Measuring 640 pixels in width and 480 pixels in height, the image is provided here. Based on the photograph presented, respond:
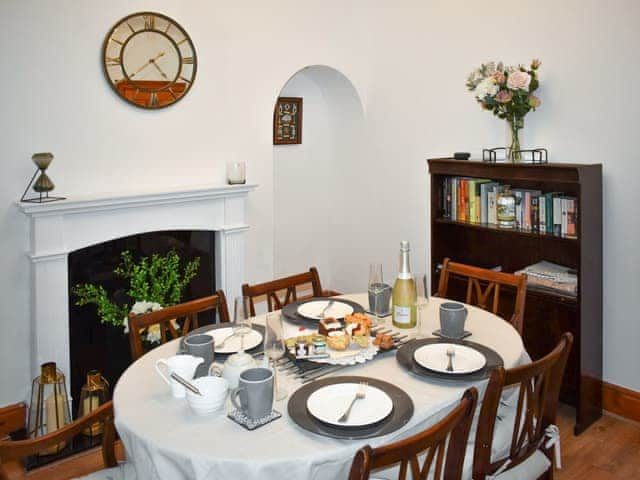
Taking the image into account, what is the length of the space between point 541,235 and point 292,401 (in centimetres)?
198

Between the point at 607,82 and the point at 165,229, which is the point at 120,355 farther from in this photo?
the point at 607,82

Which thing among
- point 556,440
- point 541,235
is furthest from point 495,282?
point 556,440

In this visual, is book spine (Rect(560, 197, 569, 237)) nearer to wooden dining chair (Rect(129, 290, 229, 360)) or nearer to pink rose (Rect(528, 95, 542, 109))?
pink rose (Rect(528, 95, 542, 109))

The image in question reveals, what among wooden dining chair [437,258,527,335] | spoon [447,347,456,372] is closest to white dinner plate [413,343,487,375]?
spoon [447,347,456,372]

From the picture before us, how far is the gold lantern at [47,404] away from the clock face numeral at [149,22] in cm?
185

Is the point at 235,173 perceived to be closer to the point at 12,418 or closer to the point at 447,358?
the point at 12,418

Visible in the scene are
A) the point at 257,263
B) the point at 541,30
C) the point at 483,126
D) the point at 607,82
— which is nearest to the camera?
the point at 607,82

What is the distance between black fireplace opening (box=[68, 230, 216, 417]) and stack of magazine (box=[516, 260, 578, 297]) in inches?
79.8

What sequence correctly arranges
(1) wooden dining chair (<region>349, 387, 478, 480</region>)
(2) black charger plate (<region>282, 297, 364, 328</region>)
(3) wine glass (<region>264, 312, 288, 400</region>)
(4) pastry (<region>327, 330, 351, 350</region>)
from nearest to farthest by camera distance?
1. (1) wooden dining chair (<region>349, 387, 478, 480</region>)
2. (3) wine glass (<region>264, 312, 288, 400</region>)
3. (4) pastry (<region>327, 330, 351, 350</region>)
4. (2) black charger plate (<region>282, 297, 364, 328</region>)

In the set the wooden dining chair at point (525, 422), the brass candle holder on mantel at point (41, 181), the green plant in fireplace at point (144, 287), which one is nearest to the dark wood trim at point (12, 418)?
the green plant in fireplace at point (144, 287)

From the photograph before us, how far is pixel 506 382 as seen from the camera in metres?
1.58

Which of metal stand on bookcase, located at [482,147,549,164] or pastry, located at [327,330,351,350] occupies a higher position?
metal stand on bookcase, located at [482,147,549,164]

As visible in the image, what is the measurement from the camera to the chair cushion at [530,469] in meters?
1.80

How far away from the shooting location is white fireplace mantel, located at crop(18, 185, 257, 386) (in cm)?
298
